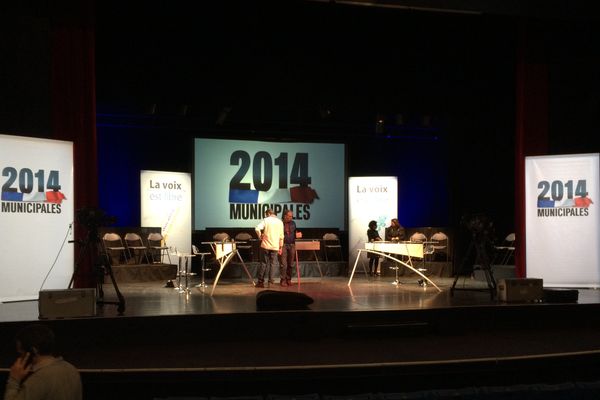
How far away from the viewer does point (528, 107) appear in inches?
399

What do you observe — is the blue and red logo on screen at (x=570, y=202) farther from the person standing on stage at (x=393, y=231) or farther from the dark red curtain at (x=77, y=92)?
the dark red curtain at (x=77, y=92)

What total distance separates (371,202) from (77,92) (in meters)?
7.44

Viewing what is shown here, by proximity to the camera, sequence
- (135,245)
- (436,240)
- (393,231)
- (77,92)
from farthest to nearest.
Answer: (436,240), (135,245), (393,231), (77,92)

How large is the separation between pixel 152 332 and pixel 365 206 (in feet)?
27.3

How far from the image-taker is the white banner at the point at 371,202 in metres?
14.3

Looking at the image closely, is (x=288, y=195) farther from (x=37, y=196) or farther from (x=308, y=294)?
(x=37, y=196)

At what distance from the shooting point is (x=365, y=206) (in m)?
14.4

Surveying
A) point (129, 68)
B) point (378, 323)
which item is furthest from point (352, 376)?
point (129, 68)

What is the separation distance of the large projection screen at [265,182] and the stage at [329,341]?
5.34 m

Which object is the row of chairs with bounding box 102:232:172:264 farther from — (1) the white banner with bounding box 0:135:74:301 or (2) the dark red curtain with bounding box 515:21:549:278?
(2) the dark red curtain with bounding box 515:21:549:278

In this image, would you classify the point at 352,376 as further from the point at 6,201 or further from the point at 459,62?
the point at 459,62

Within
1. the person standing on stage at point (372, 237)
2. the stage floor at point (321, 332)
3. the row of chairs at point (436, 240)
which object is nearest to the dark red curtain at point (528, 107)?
the stage floor at point (321, 332)

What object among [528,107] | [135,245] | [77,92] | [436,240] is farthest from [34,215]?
[436,240]

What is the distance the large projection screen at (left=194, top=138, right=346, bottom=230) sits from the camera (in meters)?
14.0
